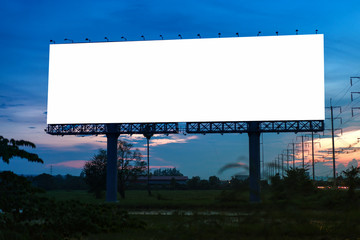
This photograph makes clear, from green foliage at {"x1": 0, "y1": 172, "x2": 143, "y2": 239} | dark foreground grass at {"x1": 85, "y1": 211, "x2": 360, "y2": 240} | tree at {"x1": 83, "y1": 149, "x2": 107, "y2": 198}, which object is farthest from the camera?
tree at {"x1": 83, "y1": 149, "x2": 107, "y2": 198}

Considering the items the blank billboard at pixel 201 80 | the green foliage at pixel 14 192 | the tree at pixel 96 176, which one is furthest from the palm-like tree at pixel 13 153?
the tree at pixel 96 176

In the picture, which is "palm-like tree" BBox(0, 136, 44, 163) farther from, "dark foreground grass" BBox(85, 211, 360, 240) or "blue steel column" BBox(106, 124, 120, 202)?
"blue steel column" BBox(106, 124, 120, 202)

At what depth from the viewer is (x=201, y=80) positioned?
3119 centimetres

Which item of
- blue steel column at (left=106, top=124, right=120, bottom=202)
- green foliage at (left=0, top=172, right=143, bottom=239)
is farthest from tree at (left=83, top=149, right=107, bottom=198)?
green foliage at (left=0, top=172, right=143, bottom=239)

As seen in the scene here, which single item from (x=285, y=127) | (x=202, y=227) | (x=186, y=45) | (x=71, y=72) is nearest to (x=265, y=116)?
(x=285, y=127)

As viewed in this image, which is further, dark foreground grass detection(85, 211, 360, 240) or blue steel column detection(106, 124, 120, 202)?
blue steel column detection(106, 124, 120, 202)

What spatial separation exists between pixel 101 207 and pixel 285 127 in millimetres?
21461

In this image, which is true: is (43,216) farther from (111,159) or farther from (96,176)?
(96,176)

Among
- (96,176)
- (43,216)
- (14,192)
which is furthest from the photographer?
(96,176)

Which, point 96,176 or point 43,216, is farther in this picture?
point 96,176

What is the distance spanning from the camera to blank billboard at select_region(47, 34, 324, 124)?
99.5 ft

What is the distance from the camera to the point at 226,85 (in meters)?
30.8

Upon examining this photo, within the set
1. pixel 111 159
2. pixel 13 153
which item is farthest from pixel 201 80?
pixel 13 153

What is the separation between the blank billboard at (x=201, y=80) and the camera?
99.5ft
